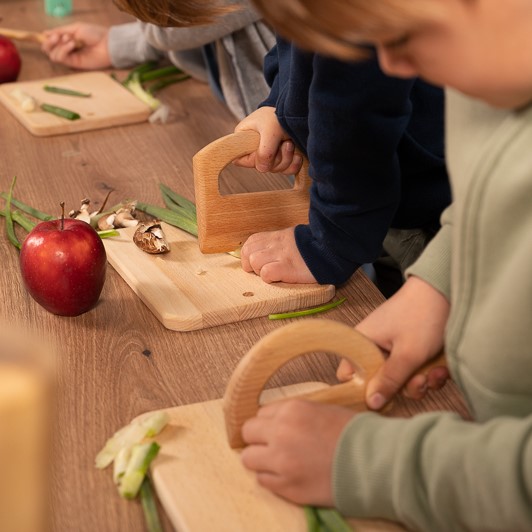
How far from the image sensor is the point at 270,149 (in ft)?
4.35

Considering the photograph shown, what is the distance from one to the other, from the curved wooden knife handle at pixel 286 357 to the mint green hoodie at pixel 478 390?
88 mm

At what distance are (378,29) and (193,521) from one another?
0.45 meters

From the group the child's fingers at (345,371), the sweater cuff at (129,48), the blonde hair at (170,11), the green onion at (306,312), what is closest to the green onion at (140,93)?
the sweater cuff at (129,48)

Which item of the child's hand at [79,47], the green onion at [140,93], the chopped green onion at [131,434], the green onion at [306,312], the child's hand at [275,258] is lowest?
the child's hand at [79,47]

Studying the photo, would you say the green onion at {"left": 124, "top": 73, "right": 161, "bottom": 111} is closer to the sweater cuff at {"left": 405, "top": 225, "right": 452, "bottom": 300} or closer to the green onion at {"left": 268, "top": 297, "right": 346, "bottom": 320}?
the green onion at {"left": 268, "top": 297, "right": 346, "bottom": 320}

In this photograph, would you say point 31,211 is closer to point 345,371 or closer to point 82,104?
point 82,104

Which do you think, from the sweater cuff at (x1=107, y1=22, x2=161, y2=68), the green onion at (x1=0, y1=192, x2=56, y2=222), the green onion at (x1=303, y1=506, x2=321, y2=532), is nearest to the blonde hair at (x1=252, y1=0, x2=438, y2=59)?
the green onion at (x1=303, y1=506, x2=321, y2=532)

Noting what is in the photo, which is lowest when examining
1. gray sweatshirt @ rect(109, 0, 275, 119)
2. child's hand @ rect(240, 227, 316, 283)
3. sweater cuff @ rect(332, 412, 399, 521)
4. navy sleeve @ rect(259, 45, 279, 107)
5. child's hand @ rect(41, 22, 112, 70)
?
child's hand @ rect(41, 22, 112, 70)

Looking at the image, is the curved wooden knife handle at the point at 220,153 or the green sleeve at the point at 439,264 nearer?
the green sleeve at the point at 439,264

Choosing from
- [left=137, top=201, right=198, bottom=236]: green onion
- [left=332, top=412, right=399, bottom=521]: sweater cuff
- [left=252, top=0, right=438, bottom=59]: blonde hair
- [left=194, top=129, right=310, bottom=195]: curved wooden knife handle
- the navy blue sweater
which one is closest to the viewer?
[left=252, top=0, right=438, bottom=59]: blonde hair

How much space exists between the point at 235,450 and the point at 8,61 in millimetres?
1313

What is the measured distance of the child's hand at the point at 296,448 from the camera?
0.87m

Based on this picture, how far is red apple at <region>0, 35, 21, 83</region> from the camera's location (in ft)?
6.55

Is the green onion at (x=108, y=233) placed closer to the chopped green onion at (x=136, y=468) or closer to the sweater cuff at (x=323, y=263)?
the sweater cuff at (x=323, y=263)
